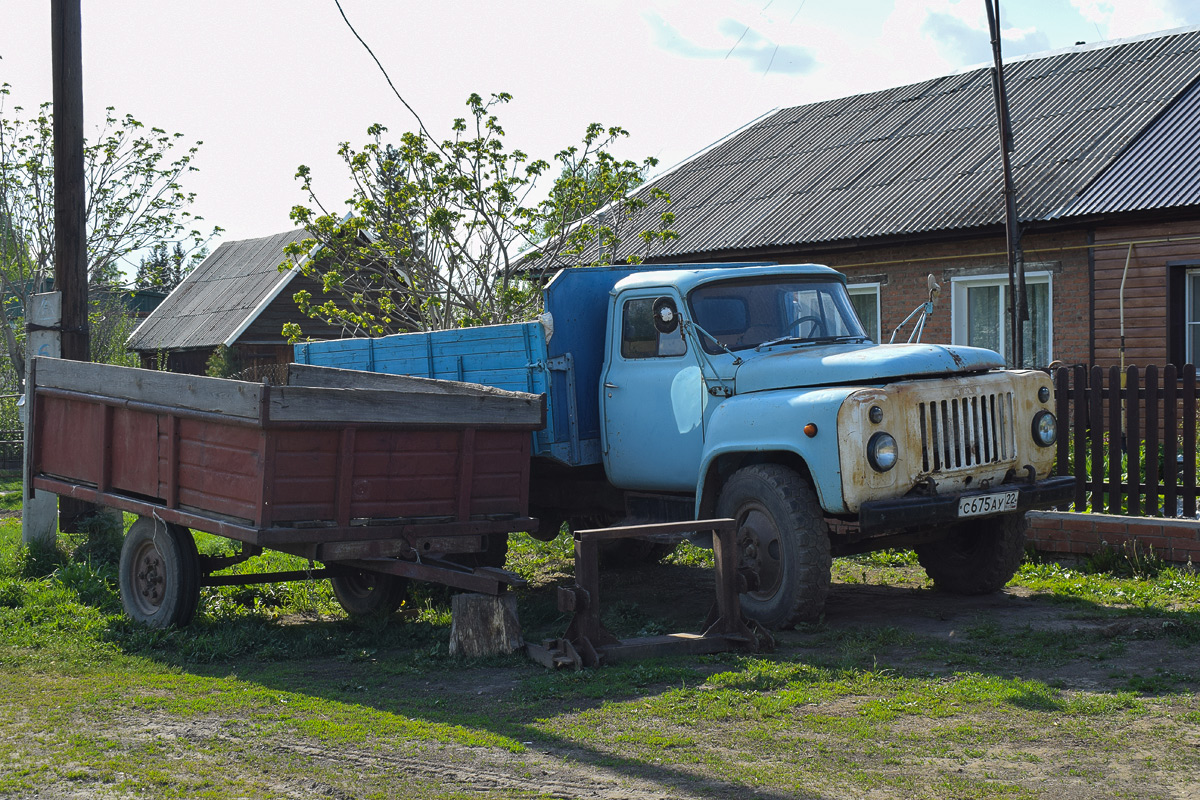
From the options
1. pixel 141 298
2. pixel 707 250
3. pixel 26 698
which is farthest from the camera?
pixel 141 298

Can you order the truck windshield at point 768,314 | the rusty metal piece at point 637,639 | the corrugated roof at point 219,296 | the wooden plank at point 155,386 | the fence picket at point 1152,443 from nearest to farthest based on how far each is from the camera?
1. the rusty metal piece at point 637,639
2. the wooden plank at point 155,386
3. the truck windshield at point 768,314
4. the fence picket at point 1152,443
5. the corrugated roof at point 219,296

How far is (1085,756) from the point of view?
429 centimetres

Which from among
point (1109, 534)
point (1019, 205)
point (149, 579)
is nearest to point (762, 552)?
point (1109, 534)

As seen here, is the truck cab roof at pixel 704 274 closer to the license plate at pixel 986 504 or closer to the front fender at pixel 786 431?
the front fender at pixel 786 431

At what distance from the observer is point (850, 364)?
259 inches

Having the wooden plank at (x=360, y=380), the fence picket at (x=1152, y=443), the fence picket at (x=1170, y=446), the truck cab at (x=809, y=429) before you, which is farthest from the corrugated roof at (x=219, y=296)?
the fence picket at (x=1170, y=446)

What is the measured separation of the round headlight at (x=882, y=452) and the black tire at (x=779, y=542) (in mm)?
460

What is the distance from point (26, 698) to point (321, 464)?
1.80 meters

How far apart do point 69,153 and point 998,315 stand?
11605mm

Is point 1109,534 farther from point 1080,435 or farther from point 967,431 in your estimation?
point 967,431

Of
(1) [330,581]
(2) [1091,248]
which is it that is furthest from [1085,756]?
(2) [1091,248]

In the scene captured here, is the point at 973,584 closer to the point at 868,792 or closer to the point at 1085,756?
the point at 1085,756

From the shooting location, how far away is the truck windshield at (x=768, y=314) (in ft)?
24.2

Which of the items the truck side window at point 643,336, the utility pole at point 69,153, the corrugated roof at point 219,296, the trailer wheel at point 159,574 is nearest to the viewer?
the trailer wheel at point 159,574
